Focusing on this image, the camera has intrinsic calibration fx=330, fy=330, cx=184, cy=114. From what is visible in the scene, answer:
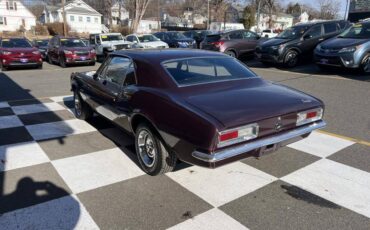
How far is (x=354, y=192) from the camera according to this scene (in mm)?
3506

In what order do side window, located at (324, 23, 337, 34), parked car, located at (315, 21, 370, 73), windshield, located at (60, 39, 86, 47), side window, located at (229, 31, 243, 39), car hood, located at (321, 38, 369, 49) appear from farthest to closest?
windshield, located at (60, 39, 86, 47) → side window, located at (229, 31, 243, 39) → side window, located at (324, 23, 337, 34) → car hood, located at (321, 38, 369, 49) → parked car, located at (315, 21, 370, 73)

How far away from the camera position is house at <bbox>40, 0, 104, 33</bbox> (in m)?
65.7

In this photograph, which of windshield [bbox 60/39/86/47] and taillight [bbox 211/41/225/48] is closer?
taillight [bbox 211/41/225/48]

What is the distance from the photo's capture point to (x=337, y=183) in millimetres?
3709

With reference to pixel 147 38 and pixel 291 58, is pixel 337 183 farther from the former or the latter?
pixel 147 38

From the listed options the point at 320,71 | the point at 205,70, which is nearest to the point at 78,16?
the point at 320,71

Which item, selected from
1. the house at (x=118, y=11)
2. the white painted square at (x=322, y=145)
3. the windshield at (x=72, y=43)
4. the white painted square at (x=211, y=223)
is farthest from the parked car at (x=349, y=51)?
the house at (x=118, y=11)

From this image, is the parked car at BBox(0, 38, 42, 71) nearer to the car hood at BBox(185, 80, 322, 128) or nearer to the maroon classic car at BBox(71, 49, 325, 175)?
the maroon classic car at BBox(71, 49, 325, 175)

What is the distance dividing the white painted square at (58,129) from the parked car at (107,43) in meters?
13.0

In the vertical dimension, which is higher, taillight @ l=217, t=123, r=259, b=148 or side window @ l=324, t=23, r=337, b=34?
side window @ l=324, t=23, r=337, b=34

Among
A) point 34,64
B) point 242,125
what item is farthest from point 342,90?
point 34,64

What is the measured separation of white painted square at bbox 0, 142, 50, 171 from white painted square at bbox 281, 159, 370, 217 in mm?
3265

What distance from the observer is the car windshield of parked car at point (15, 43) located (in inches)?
631

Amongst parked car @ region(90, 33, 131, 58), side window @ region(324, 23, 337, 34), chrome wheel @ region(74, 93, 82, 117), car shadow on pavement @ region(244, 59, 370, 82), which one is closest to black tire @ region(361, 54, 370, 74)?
car shadow on pavement @ region(244, 59, 370, 82)
